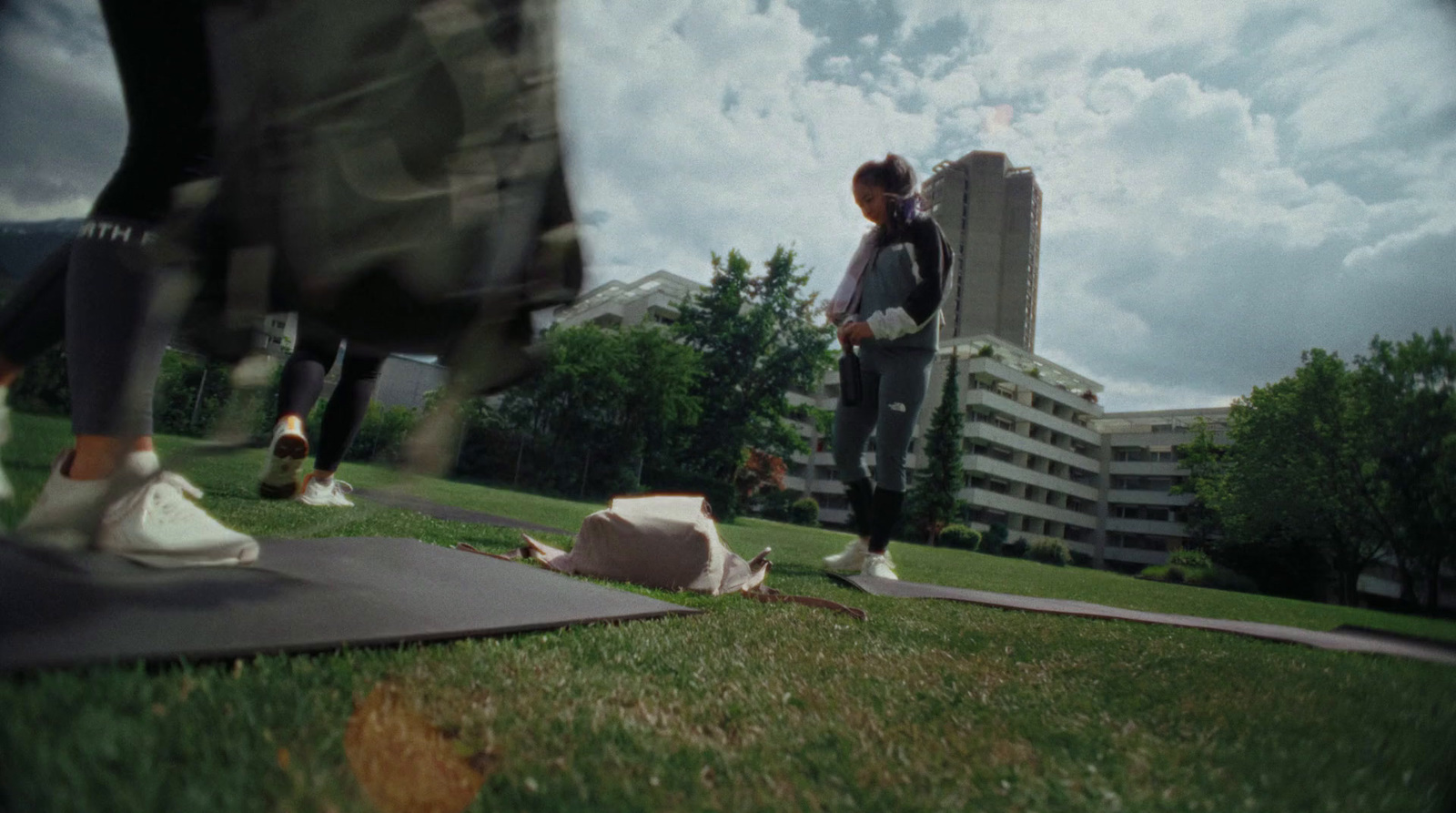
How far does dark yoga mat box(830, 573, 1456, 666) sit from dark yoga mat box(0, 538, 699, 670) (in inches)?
61.7

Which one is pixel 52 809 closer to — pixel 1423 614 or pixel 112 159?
pixel 112 159

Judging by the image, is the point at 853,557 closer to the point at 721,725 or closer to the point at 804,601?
the point at 804,601

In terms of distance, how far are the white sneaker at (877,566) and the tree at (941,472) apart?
29.8 meters

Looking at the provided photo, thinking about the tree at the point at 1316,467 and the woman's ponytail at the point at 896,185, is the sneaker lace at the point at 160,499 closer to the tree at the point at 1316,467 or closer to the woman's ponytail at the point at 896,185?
the tree at the point at 1316,467

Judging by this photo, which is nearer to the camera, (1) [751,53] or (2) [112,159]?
(2) [112,159]

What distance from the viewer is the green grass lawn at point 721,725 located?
0.58m

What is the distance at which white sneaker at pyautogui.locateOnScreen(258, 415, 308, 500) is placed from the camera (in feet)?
4.47

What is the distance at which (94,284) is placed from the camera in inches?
38.0

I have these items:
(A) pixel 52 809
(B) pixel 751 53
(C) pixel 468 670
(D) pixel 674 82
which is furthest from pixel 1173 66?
(A) pixel 52 809

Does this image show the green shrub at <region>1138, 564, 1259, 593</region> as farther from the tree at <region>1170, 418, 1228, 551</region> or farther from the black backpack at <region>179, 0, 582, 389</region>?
the black backpack at <region>179, 0, 582, 389</region>

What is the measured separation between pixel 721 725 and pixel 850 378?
10.3 ft

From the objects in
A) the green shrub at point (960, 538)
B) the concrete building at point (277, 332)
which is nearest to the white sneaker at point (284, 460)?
the concrete building at point (277, 332)

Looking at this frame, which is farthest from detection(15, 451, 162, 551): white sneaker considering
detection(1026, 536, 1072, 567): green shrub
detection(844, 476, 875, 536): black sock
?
detection(1026, 536, 1072, 567): green shrub

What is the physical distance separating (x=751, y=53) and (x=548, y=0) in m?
0.53
